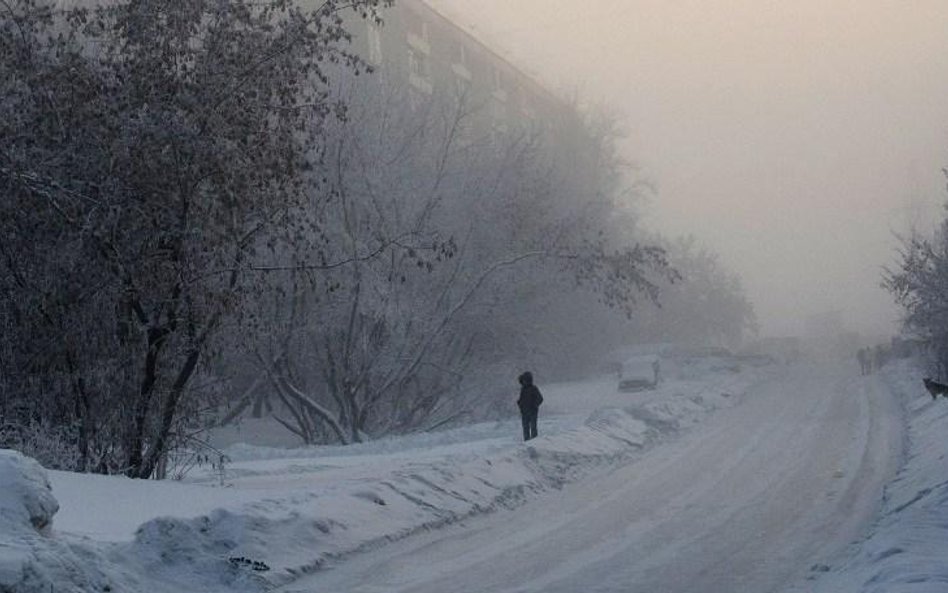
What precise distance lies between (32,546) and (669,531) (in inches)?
267

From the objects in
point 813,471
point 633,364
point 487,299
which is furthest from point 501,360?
point 813,471

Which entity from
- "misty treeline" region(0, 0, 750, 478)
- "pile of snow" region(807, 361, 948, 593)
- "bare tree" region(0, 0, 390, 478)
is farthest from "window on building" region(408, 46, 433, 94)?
"pile of snow" region(807, 361, 948, 593)

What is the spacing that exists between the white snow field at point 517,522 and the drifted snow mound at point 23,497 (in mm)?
15

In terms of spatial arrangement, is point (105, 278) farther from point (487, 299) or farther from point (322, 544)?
point (487, 299)

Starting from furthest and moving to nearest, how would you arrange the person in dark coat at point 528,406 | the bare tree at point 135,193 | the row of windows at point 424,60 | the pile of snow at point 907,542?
the row of windows at point 424,60 < the person in dark coat at point 528,406 < the bare tree at point 135,193 < the pile of snow at point 907,542

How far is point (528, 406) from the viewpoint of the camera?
890 inches

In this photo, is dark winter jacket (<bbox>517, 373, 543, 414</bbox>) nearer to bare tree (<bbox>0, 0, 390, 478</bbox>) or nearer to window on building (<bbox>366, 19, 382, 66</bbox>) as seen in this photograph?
bare tree (<bbox>0, 0, 390, 478</bbox>)

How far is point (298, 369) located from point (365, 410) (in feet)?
7.69

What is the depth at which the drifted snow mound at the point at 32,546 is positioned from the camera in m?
6.99

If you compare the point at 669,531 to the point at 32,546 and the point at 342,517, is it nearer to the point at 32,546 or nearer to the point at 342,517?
the point at 342,517

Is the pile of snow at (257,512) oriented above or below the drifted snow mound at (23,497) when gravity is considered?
below

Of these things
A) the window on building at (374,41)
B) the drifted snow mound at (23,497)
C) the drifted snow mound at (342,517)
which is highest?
the window on building at (374,41)

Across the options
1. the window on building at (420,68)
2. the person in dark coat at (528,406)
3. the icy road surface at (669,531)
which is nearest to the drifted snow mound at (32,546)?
the icy road surface at (669,531)

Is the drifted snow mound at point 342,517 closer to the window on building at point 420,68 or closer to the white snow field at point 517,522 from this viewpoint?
the white snow field at point 517,522
